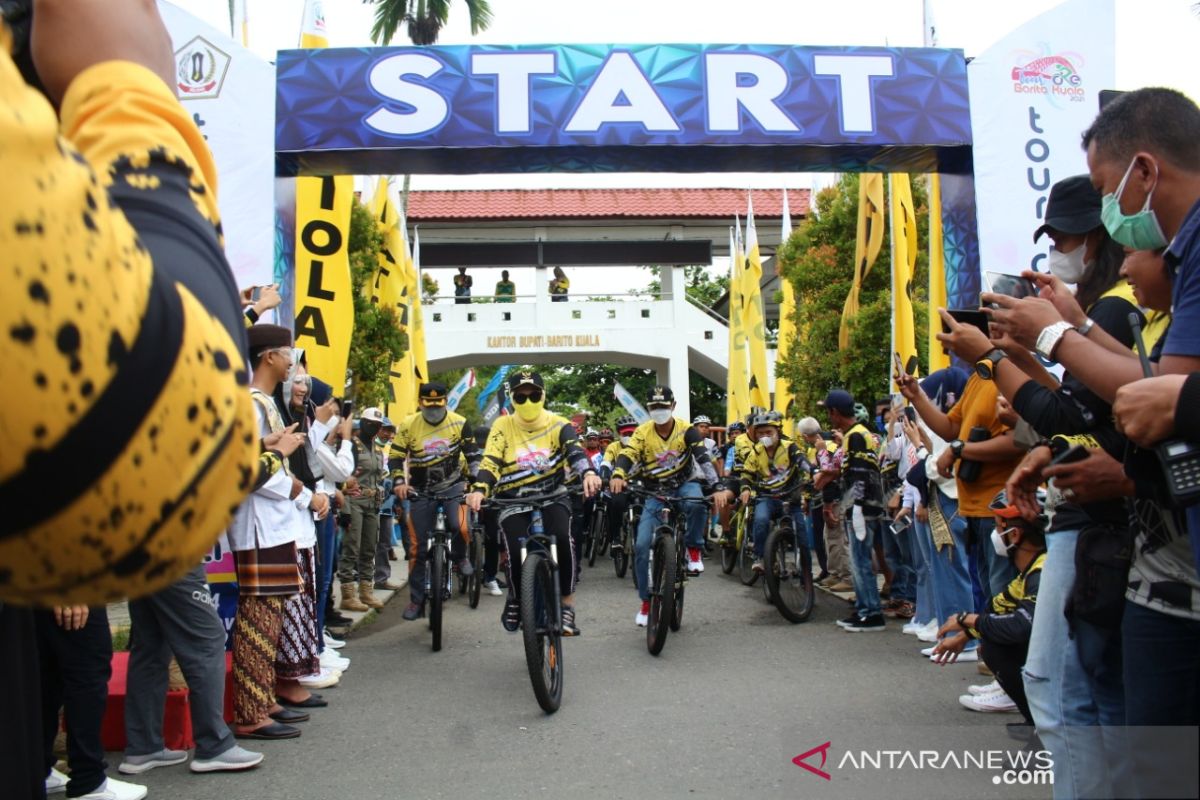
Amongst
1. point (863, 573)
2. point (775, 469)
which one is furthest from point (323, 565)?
point (775, 469)

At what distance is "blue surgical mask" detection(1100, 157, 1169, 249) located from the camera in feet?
7.50

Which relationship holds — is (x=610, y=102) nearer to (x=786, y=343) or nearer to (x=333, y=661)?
(x=333, y=661)

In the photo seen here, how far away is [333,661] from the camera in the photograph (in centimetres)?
755

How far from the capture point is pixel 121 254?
62cm

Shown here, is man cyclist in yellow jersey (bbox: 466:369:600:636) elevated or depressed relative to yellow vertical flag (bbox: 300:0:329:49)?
depressed

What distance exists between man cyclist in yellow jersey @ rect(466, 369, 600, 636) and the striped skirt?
1.22m

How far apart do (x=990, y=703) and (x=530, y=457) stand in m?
3.78

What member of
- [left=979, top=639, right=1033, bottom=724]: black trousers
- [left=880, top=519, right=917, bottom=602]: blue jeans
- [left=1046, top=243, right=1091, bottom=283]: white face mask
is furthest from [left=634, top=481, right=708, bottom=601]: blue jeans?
[left=1046, top=243, right=1091, bottom=283]: white face mask

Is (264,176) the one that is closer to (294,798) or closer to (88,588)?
(294,798)

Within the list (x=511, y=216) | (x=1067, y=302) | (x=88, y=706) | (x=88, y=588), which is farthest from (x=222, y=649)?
(x=511, y=216)

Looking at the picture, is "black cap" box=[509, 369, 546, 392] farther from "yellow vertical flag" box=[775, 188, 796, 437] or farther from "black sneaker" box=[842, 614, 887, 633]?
"yellow vertical flag" box=[775, 188, 796, 437]

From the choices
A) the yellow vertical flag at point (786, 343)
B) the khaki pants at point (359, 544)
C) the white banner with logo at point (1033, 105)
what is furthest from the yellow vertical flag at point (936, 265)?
the yellow vertical flag at point (786, 343)

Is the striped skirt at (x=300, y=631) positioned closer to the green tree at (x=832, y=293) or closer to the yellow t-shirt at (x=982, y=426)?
the yellow t-shirt at (x=982, y=426)

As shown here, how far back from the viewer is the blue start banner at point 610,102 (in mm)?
7742
